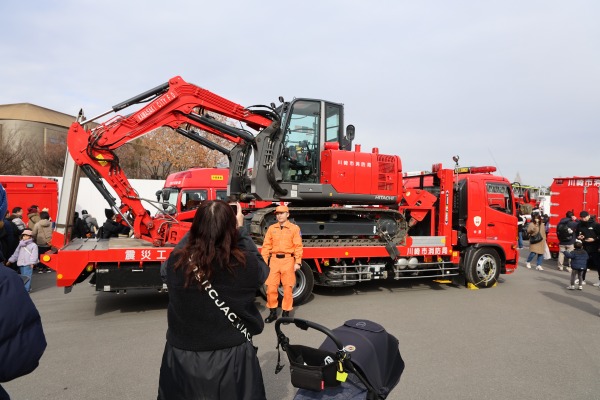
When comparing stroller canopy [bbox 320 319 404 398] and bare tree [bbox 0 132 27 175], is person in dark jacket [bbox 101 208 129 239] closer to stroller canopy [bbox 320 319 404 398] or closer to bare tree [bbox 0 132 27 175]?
stroller canopy [bbox 320 319 404 398]

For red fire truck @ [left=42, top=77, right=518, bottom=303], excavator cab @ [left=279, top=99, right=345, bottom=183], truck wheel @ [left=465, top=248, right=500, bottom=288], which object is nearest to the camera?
red fire truck @ [left=42, top=77, right=518, bottom=303]

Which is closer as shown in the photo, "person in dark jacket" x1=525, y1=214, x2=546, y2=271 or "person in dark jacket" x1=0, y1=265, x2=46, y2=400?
"person in dark jacket" x1=0, y1=265, x2=46, y2=400

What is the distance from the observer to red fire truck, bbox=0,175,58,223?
1390cm

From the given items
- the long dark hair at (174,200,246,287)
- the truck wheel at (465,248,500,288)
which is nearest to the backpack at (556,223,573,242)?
the truck wheel at (465,248,500,288)

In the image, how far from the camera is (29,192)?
46.5 feet

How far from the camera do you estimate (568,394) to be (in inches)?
163

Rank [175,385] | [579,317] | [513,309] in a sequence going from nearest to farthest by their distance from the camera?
[175,385]
[579,317]
[513,309]

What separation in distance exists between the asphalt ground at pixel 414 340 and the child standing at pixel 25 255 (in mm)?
590

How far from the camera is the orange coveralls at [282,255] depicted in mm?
6418

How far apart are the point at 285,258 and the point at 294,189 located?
211cm

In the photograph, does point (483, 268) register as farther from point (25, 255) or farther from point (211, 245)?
point (25, 255)

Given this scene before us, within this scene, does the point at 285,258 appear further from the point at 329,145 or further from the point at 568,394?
the point at 568,394

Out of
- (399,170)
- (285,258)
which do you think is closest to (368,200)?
(399,170)

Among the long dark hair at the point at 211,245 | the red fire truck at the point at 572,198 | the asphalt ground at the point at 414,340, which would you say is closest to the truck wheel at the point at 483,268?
the asphalt ground at the point at 414,340
